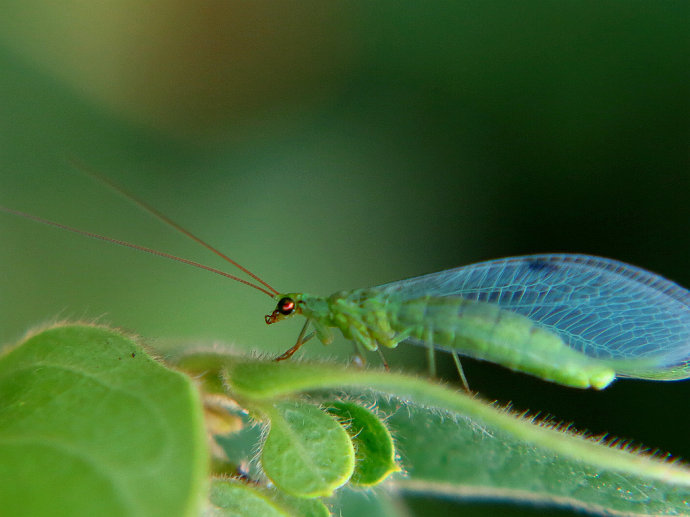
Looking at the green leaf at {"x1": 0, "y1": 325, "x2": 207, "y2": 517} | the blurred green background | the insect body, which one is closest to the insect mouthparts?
the insect body

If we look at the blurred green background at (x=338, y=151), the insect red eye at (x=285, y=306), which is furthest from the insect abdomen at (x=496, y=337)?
the blurred green background at (x=338, y=151)

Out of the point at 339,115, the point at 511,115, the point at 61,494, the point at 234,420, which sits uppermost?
the point at 511,115

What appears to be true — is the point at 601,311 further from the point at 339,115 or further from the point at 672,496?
the point at 339,115

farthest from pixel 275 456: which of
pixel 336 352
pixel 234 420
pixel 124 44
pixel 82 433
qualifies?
pixel 124 44

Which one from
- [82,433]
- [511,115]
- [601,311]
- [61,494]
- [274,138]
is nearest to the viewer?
[61,494]

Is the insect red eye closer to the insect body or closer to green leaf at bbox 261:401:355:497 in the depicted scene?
the insect body

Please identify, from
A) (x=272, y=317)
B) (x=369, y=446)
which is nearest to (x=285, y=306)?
(x=272, y=317)
